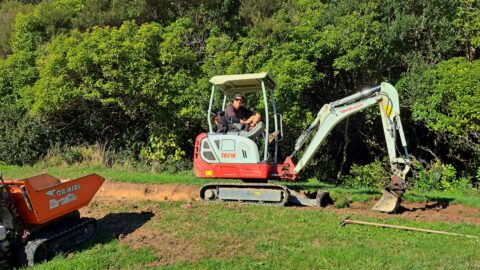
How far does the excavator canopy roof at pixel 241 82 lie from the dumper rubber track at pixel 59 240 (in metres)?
3.97

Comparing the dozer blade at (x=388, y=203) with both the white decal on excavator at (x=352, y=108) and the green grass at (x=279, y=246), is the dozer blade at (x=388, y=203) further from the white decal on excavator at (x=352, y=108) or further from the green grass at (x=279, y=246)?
the white decal on excavator at (x=352, y=108)

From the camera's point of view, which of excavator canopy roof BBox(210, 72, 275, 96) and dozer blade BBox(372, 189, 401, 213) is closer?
dozer blade BBox(372, 189, 401, 213)

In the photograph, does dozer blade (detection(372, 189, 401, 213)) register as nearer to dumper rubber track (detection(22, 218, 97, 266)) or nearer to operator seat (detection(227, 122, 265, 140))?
operator seat (detection(227, 122, 265, 140))

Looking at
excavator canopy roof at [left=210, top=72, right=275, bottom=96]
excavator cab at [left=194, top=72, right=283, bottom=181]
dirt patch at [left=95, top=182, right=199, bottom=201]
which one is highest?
excavator canopy roof at [left=210, top=72, right=275, bottom=96]

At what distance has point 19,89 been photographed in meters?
18.5

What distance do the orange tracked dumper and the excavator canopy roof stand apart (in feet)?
12.2

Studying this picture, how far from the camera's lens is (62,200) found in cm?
801

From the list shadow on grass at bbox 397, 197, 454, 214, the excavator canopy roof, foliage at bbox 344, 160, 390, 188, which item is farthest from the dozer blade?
foliage at bbox 344, 160, 390, 188

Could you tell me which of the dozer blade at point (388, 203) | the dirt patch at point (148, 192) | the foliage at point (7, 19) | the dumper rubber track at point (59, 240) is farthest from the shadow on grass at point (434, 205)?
the foliage at point (7, 19)

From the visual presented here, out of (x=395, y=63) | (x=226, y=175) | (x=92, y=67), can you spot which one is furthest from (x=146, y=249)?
(x=395, y=63)

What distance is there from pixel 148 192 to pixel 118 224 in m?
3.18

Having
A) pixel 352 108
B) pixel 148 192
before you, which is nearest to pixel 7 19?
pixel 148 192

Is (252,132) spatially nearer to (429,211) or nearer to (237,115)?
(237,115)

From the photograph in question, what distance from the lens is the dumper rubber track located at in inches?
287
